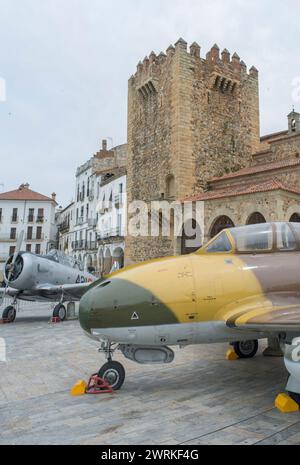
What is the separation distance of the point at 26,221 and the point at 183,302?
5578 centimetres

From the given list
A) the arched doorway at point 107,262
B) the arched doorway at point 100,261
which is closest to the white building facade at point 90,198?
the arched doorway at point 100,261

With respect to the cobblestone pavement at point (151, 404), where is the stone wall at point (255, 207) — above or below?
above

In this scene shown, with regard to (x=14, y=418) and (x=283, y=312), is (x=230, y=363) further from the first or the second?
(x=14, y=418)

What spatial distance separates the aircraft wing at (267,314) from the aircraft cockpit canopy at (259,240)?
2.62 feet

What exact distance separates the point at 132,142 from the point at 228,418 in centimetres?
2886

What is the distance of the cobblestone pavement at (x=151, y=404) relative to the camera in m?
3.52

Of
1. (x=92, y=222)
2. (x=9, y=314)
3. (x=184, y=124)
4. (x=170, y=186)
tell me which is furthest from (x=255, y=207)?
(x=92, y=222)

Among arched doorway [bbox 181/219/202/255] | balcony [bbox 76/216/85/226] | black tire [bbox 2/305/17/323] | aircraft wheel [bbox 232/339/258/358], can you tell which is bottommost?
black tire [bbox 2/305/17/323]

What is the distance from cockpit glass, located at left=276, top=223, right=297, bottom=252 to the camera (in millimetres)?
5316

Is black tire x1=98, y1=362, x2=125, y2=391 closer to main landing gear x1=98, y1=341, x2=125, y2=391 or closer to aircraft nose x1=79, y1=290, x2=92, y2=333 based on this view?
main landing gear x1=98, y1=341, x2=125, y2=391

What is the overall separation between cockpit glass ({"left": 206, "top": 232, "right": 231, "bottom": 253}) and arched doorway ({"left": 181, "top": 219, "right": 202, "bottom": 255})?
16.6m

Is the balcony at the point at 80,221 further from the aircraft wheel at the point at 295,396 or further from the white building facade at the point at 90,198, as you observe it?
the aircraft wheel at the point at 295,396

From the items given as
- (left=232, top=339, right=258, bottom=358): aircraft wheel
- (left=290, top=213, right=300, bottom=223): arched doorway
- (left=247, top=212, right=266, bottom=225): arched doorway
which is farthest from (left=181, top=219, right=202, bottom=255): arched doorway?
(left=232, top=339, right=258, bottom=358): aircraft wheel
